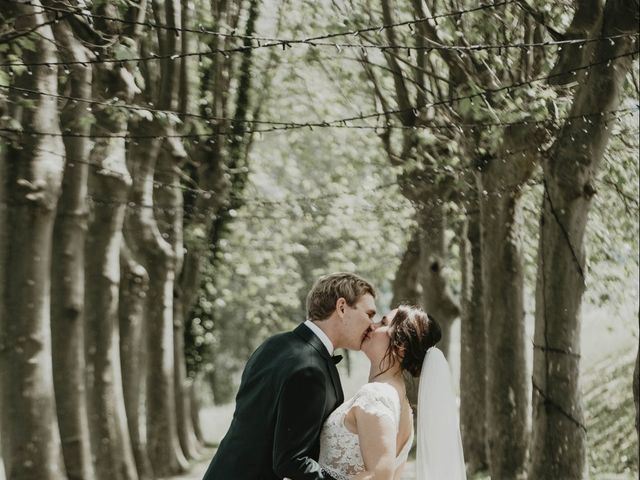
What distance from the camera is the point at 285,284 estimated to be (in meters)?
30.2

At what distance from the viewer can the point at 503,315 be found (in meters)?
12.2

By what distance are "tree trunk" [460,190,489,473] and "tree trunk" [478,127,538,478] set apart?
3.25 m

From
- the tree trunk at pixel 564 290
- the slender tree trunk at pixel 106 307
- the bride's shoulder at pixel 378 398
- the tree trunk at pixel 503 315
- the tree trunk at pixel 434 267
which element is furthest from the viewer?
the tree trunk at pixel 434 267

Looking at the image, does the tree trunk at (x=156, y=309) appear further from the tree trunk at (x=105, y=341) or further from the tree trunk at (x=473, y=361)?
the tree trunk at (x=473, y=361)

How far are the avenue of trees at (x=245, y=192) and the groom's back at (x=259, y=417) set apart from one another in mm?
2196

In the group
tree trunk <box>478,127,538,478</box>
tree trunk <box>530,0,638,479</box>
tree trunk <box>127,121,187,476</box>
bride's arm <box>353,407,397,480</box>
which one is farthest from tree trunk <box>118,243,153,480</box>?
bride's arm <box>353,407,397,480</box>

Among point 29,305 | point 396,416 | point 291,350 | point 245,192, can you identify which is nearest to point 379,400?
point 396,416

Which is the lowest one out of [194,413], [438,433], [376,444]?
[194,413]

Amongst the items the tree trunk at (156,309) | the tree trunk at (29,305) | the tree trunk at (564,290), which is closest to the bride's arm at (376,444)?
the tree trunk at (29,305)

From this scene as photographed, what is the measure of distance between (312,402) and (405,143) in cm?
1184

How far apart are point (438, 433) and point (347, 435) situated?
3.21 ft

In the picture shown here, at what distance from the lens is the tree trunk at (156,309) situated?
14.3 m

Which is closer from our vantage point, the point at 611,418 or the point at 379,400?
the point at 379,400

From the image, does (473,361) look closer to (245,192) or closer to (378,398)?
(245,192)
